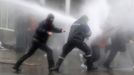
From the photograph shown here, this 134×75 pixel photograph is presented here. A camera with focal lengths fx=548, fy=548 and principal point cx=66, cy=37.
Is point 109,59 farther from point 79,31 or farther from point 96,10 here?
point 96,10

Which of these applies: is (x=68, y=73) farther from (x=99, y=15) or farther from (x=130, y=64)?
(x=99, y=15)

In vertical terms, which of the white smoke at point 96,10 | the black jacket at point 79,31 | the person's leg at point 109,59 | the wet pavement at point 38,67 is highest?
the white smoke at point 96,10

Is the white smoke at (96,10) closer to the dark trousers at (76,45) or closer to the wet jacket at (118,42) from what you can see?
the wet jacket at (118,42)

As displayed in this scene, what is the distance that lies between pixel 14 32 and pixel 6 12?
1.09 m

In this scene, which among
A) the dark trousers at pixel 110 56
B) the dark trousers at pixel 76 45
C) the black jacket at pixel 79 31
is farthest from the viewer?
the dark trousers at pixel 110 56

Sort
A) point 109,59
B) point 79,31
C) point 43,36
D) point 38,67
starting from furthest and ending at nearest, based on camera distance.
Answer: point 109,59 < point 38,67 < point 79,31 < point 43,36

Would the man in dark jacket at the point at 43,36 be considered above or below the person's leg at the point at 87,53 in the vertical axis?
above

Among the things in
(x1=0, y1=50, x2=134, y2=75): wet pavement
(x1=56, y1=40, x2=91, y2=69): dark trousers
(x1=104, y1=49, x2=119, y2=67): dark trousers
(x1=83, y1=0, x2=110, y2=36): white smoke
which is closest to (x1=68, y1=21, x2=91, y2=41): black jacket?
(x1=56, y1=40, x2=91, y2=69): dark trousers

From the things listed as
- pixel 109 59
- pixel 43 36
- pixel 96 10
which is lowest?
pixel 109 59

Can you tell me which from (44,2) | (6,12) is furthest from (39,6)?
(6,12)

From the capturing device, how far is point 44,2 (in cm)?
2062

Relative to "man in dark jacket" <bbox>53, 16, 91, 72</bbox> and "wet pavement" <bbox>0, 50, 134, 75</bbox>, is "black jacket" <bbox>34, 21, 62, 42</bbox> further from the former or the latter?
→ "wet pavement" <bbox>0, 50, 134, 75</bbox>

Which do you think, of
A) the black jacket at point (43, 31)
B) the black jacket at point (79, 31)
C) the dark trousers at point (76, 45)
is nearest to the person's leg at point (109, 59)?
the dark trousers at point (76, 45)

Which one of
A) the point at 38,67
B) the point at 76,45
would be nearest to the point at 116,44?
the point at 76,45
